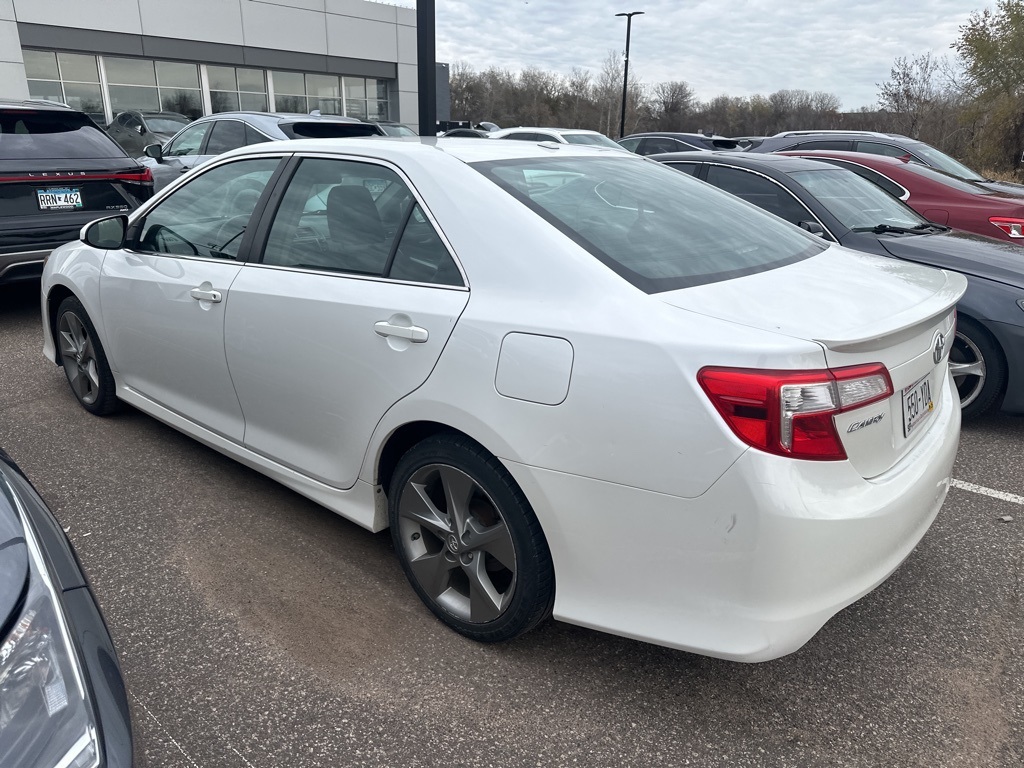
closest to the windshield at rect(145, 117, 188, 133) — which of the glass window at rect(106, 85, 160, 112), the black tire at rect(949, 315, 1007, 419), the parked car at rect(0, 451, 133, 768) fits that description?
the glass window at rect(106, 85, 160, 112)

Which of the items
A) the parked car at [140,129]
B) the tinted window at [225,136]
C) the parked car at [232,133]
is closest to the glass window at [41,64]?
the parked car at [140,129]

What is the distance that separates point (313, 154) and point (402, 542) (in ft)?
5.06

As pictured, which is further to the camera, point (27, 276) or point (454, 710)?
point (27, 276)

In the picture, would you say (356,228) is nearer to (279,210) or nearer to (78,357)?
(279,210)

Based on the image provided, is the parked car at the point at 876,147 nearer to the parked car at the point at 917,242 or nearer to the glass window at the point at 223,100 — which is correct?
the parked car at the point at 917,242

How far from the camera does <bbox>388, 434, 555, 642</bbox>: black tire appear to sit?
7.36 feet

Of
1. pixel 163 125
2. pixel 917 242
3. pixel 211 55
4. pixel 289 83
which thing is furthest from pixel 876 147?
pixel 289 83

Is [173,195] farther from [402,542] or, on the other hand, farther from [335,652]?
[335,652]

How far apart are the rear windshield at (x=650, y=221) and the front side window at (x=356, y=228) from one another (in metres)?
0.31

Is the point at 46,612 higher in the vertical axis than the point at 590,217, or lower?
lower

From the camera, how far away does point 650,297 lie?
206 cm

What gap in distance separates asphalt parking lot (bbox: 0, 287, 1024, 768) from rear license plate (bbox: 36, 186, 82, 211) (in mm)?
3557

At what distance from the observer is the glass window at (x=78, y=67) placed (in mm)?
23834

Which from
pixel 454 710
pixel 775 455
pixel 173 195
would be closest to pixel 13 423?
pixel 173 195
